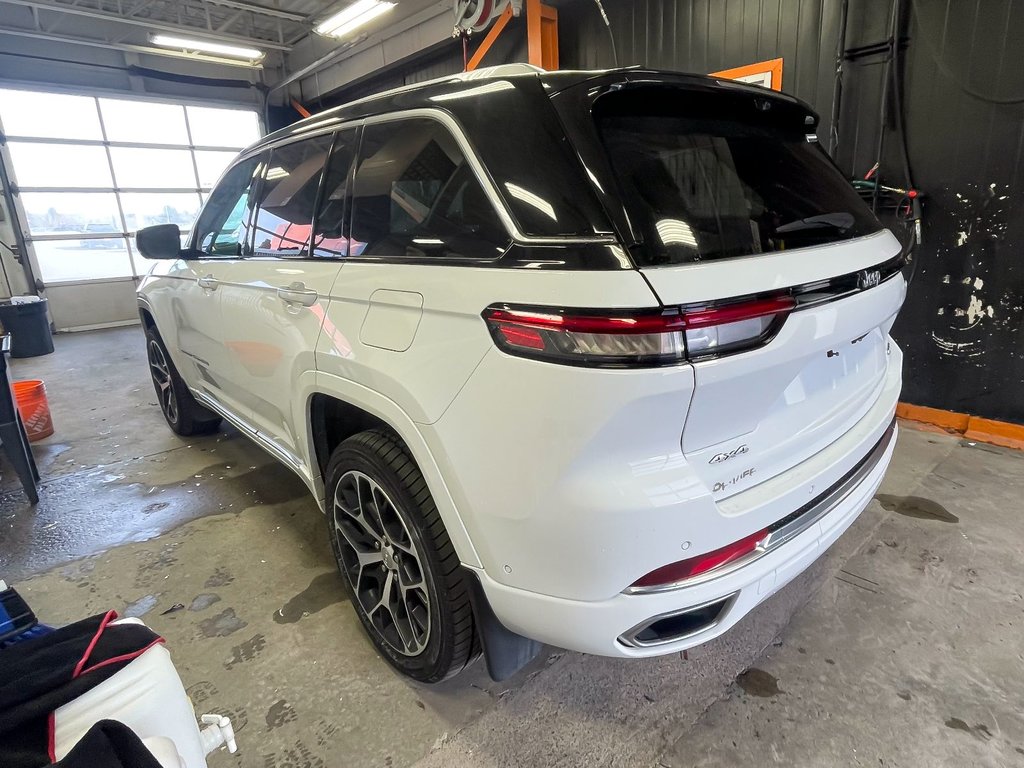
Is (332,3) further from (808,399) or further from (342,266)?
(808,399)

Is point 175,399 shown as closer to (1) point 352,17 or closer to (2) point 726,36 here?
(2) point 726,36

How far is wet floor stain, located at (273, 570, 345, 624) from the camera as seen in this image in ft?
7.09

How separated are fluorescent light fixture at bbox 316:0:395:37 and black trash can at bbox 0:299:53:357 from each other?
209 inches

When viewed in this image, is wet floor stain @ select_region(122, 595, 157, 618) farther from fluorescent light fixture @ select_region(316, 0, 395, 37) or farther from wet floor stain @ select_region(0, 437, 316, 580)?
fluorescent light fixture @ select_region(316, 0, 395, 37)

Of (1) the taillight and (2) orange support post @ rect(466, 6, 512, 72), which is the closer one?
(1) the taillight

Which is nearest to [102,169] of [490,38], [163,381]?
[490,38]

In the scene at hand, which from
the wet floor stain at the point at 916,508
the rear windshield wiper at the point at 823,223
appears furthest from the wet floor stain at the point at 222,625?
the wet floor stain at the point at 916,508

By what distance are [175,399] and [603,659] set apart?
3376mm

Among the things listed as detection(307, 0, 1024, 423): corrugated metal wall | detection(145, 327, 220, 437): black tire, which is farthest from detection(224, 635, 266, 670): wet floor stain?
detection(307, 0, 1024, 423): corrugated metal wall

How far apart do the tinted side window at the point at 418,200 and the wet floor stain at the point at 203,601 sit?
1522 mm

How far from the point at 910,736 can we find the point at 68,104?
12813mm

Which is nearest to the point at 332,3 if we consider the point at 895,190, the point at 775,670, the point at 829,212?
the point at 895,190

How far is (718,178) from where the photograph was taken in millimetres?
1408

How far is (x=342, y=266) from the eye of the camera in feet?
5.82
